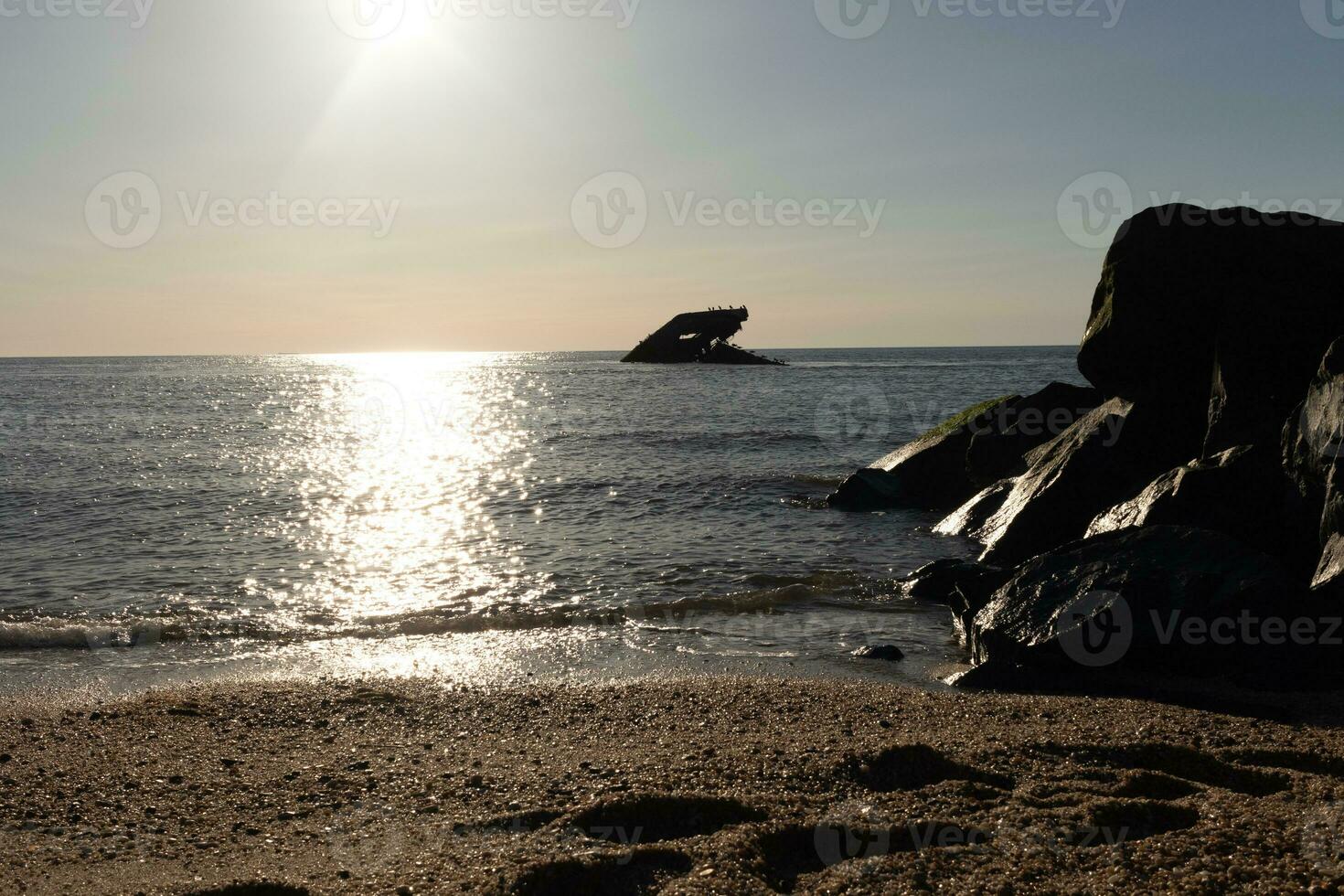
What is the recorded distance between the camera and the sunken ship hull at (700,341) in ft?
303

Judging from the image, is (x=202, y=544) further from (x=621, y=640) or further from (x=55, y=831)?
(x=55, y=831)

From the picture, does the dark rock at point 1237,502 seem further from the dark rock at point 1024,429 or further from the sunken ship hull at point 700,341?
the sunken ship hull at point 700,341

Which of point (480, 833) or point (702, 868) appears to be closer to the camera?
point (702, 868)

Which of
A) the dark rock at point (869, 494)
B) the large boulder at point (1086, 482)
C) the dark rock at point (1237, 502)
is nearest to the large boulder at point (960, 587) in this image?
the dark rock at point (1237, 502)

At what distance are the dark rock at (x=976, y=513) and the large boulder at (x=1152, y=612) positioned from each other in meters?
6.86

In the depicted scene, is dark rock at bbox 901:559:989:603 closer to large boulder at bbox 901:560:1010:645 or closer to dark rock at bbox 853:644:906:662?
large boulder at bbox 901:560:1010:645

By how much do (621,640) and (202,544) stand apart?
27.1ft

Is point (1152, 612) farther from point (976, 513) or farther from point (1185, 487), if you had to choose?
point (976, 513)

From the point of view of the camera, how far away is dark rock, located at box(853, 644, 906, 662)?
28.6 ft

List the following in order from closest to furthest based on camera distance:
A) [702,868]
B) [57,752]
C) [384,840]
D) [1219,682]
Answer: [702,868], [384,840], [57,752], [1219,682]

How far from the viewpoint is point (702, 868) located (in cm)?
424

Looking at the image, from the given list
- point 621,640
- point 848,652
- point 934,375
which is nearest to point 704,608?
point 621,640

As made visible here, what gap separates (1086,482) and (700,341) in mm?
85152

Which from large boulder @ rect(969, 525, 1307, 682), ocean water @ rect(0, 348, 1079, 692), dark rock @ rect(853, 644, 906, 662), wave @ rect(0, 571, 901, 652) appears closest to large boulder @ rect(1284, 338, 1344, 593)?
large boulder @ rect(969, 525, 1307, 682)
